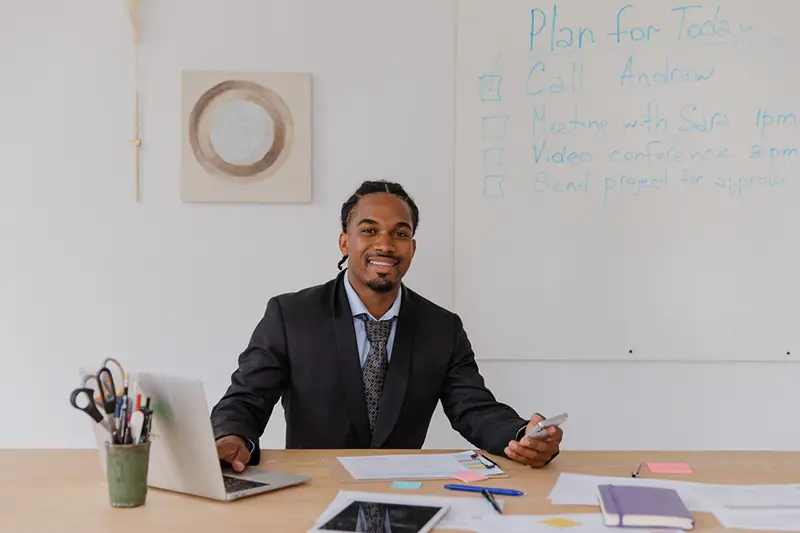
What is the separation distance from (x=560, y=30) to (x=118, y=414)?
6.42 feet

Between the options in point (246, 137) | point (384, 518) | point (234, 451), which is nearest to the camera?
point (384, 518)

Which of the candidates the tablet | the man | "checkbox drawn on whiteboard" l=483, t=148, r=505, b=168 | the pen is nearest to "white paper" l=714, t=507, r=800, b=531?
the pen

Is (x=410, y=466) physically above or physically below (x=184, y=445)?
below

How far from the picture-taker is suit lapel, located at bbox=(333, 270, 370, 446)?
1990 mm

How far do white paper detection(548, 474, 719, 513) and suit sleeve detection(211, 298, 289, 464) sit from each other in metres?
0.72

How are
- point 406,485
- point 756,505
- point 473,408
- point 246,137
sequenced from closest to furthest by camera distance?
point 756,505 → point 406,485 → point 473,408 → point 246,137

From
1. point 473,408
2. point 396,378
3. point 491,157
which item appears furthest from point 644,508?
point 491,157

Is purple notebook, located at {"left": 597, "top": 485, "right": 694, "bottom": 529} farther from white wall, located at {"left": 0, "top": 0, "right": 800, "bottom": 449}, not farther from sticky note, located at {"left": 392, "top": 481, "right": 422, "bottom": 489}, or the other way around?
white wall, located at {"left": 0, "top": 0, "right": 800, "bottom": 449}

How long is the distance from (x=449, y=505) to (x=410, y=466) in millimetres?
264

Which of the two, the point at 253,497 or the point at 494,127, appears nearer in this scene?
the point at 253,497

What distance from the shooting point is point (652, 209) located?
2.64m

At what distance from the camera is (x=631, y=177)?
2.64 metres

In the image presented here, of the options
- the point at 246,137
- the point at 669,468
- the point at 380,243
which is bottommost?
the point at 669,468

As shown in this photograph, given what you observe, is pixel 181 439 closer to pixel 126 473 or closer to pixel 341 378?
pixel 126 473
